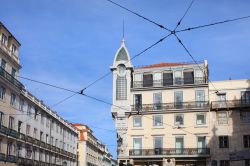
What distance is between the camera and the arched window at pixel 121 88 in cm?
5459

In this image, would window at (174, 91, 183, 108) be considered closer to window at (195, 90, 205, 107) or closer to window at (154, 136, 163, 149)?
window at (195, 90, 205, 107)

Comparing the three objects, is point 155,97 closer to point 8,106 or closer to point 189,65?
point 189,65

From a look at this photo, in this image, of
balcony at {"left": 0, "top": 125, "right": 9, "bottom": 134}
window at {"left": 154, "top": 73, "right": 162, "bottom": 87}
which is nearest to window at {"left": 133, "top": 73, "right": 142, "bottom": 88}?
window at {"left": 154, "top": 73, "right": 162, "bottom": 87}

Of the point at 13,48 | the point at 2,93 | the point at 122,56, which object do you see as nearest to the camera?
the point at 2,93

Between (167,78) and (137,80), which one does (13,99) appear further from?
(167,78)

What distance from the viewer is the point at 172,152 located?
1994 inches

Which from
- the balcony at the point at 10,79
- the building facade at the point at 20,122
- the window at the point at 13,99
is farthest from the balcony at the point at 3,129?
the balcony at the point at 10,79

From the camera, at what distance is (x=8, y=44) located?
52.2m

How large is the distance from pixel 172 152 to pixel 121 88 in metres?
11.0

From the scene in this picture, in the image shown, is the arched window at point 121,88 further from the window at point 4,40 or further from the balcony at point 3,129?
the window at point 4,40

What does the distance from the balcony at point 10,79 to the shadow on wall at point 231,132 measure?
2581cm

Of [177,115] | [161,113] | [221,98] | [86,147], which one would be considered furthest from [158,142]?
[86,147]

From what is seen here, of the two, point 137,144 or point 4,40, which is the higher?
point 4,40

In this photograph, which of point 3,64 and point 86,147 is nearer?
point 3,64
